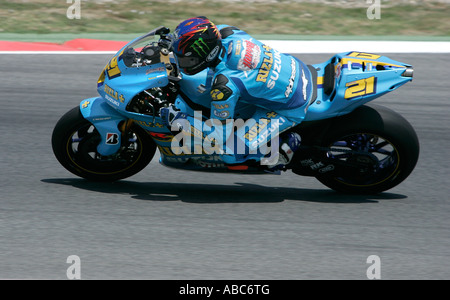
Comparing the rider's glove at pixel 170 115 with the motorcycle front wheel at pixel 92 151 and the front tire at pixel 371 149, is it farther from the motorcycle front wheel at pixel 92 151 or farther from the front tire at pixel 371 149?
the front tire at pixel 371 149

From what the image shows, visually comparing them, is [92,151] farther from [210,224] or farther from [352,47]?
[352,47]

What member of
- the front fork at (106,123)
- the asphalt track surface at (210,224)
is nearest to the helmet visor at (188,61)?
the front fork at (106,123)

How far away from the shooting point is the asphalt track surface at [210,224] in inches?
195

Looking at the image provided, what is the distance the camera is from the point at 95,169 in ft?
20.5

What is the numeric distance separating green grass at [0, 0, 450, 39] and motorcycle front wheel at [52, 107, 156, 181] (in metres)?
5.61

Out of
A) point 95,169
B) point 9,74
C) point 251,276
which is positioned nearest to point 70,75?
point 9,74

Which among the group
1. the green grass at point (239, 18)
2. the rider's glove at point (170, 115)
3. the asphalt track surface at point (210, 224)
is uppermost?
the green grass at point (239, 18)

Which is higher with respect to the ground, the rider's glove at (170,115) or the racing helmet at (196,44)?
the racing helmet at (196,44)

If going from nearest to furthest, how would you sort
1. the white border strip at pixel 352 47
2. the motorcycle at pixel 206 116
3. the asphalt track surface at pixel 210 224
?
the asphalt track surface at pixel 210 224 < the motorcycle at pixel 206 116 < the white border strip at pixel 352 47

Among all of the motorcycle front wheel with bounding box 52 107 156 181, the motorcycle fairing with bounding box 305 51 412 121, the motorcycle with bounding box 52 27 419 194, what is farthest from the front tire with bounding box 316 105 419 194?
the motorcycle front wheel with bounding box 52 107 156 181

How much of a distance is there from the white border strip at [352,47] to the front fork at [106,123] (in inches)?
171

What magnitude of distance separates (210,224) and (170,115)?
872mm

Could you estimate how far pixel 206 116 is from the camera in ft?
19.5

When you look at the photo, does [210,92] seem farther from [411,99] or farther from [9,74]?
[9,74]
